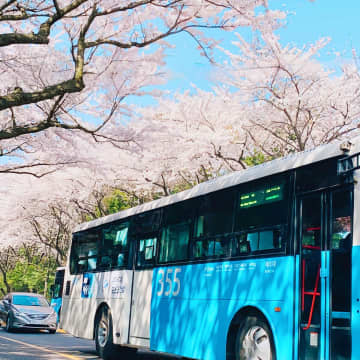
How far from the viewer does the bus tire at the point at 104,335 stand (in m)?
11.9

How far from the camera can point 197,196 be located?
956 cm

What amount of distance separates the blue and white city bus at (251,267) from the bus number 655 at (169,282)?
0.7 inches

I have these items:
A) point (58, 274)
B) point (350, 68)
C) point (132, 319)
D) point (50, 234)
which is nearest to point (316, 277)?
point (132, 319)

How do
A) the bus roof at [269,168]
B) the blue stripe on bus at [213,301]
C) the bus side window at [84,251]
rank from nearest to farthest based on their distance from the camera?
A: 1. the bus roof at [269,168]
2. the blue stripe on bus at [213,301]
3. the bus side window at [84,251]

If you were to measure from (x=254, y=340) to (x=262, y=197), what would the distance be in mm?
1860

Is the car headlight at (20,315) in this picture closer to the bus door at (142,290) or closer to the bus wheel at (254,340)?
the bus door at (142,290)

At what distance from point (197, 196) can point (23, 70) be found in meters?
7.29

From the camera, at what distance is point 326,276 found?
6652 millimetres

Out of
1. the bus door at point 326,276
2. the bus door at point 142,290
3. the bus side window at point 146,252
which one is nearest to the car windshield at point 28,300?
the bus door at point 142,290

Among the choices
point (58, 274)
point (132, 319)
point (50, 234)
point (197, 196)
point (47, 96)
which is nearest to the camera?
point (197, 196)

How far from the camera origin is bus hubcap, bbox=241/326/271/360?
7.50 metres

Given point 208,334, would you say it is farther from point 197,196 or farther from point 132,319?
point 132,319

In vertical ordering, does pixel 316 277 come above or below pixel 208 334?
above

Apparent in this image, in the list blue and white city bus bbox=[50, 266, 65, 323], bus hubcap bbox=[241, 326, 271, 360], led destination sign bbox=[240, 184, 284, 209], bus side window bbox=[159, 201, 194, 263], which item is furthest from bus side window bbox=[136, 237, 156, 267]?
blue and white city bus bbox=[50, 266, 65, 323]
